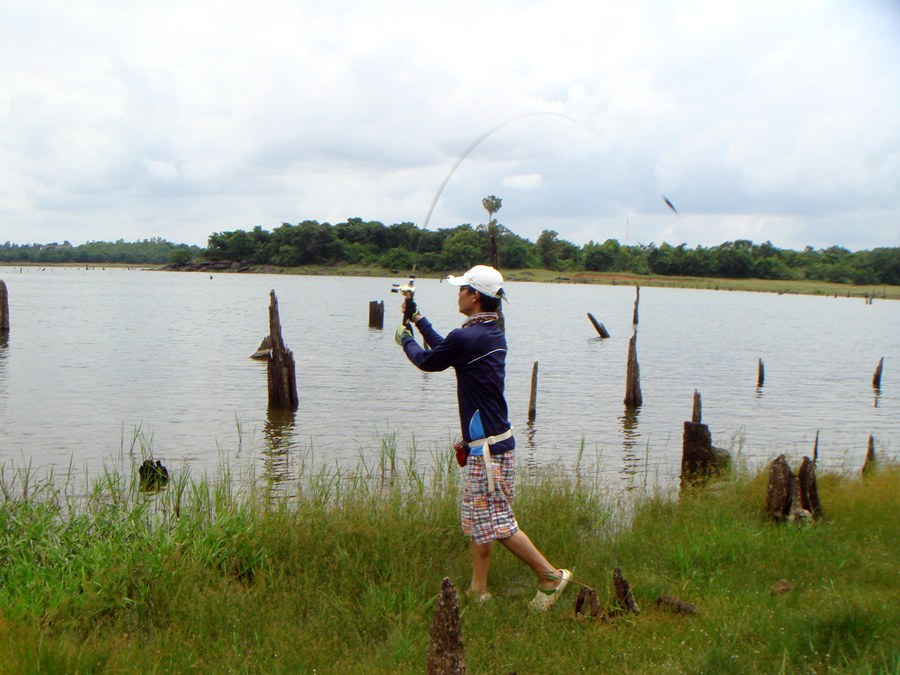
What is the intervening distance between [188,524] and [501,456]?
2.71 m

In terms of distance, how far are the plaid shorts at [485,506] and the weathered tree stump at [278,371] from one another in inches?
565

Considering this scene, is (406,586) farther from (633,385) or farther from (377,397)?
(377,397)

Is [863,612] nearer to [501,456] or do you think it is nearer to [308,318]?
[501,456]

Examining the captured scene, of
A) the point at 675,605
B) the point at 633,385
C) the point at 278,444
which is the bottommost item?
the point at 278,444

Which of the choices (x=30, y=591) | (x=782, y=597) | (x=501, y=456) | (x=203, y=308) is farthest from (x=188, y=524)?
(x=203, y=308)

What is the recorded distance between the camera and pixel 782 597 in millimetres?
5777

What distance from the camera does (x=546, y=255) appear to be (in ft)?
223

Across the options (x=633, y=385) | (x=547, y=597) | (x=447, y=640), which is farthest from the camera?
(x=633, y=385)

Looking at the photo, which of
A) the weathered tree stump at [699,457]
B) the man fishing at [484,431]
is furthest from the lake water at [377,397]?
the man fishing at [484,431]

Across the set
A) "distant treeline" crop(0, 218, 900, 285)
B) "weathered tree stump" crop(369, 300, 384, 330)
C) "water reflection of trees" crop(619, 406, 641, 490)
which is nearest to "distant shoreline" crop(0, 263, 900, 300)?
"distant treeline" crop(0, 218, 900, 285)

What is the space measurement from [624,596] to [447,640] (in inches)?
71.5

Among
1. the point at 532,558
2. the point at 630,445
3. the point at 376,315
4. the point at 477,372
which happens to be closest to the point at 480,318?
the point at 477,372

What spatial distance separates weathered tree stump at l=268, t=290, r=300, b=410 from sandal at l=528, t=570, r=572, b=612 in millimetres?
14603

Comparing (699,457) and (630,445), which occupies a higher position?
(699,457)
